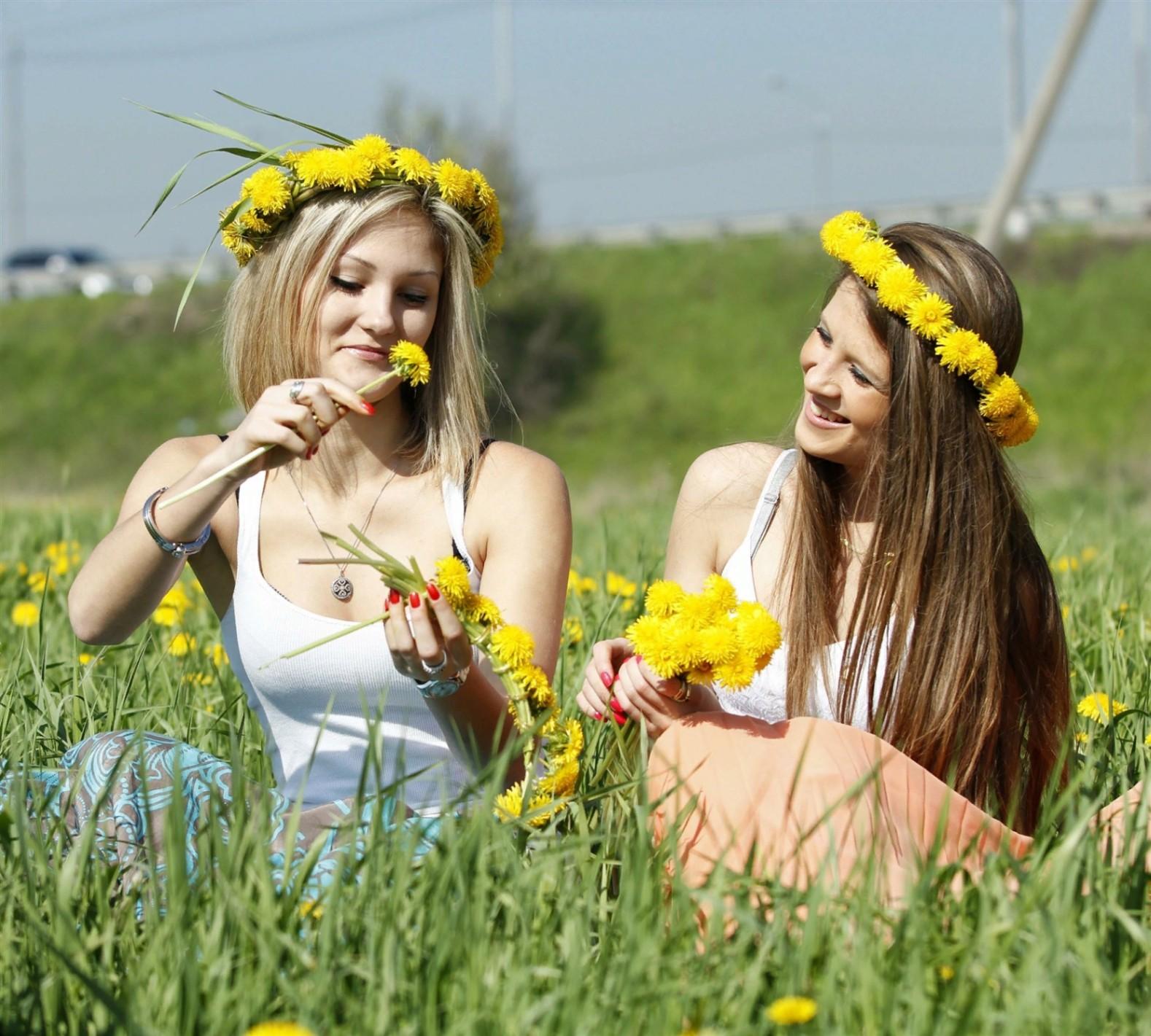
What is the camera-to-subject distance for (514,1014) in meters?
1.52

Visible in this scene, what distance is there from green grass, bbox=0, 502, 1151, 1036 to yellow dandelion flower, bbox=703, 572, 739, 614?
0.34 metres

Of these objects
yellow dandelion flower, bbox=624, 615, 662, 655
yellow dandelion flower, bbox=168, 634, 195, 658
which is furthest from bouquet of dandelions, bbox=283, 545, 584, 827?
yellow dandelion flower, bbox=168, 634, 195, 658

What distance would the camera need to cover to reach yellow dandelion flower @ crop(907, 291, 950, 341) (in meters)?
2.63

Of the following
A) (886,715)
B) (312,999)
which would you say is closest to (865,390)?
(886,715)

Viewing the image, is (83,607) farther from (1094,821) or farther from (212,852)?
(1094,821)

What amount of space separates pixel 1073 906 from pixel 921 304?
123 cm

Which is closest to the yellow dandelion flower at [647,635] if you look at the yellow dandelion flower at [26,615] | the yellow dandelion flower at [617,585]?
the yellow dandelion flower at [617,585]

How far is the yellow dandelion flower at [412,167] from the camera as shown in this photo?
2688 millimetres

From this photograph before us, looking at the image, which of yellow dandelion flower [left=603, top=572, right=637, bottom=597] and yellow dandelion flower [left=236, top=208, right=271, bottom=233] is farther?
yellow dandelion flower [left=603, top=572, right=637, bottom=597]

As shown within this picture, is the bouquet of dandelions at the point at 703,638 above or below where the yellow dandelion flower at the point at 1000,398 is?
below

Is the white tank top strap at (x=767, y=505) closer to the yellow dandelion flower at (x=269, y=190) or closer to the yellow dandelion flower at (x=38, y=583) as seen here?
the yellow dandelion flower at (x=269, y=190)

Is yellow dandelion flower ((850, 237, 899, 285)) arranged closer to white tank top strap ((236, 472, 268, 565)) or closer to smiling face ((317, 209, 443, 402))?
smiling face ((317, 209, 443, 402))

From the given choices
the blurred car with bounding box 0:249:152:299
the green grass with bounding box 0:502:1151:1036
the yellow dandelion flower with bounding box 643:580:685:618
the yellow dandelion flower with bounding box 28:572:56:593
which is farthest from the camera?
the blurred car with bounding box 0:249:152:299

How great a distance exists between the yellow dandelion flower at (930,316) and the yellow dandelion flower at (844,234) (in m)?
0.19
